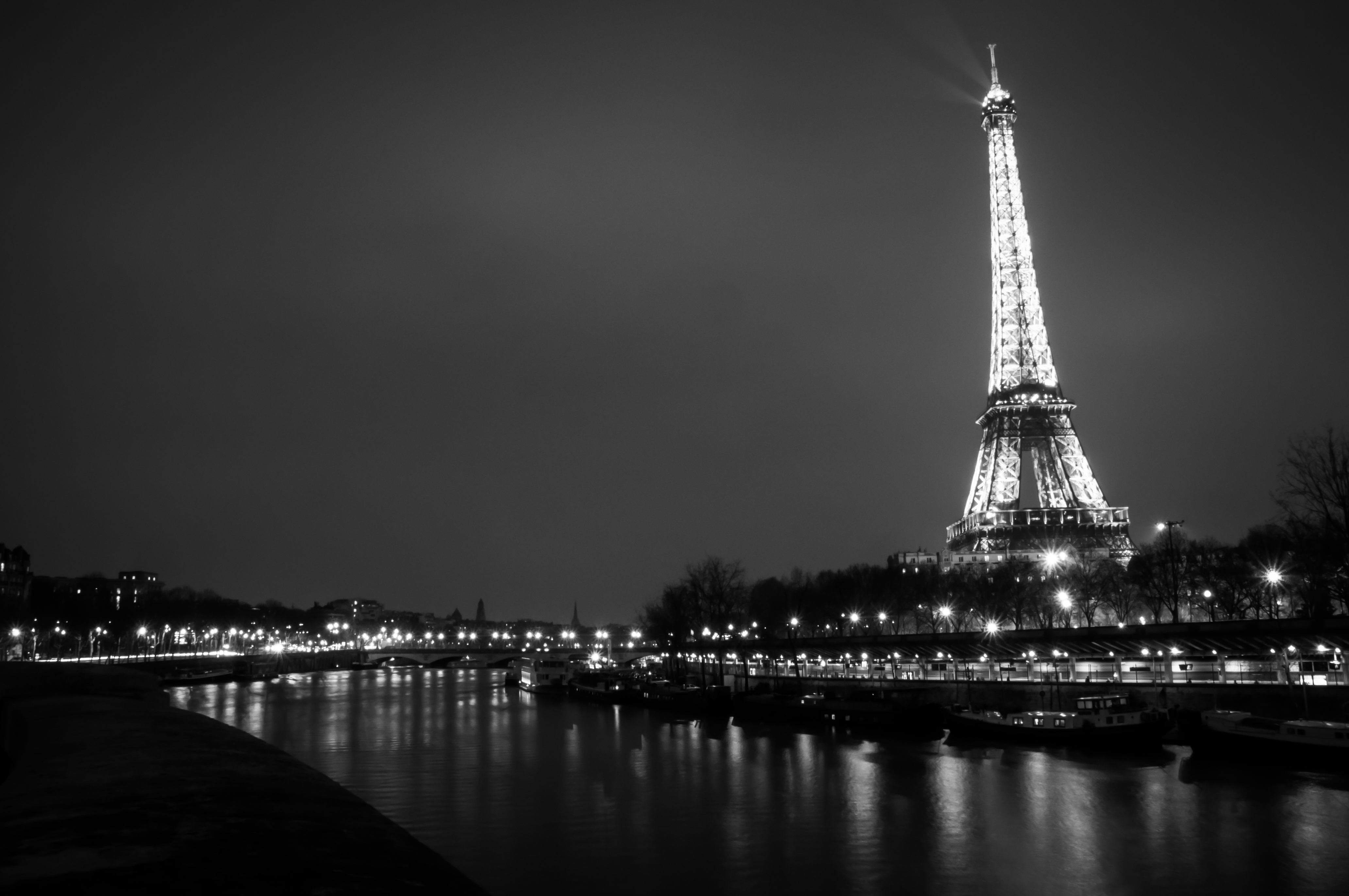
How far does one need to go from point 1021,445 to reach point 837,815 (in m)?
94.1

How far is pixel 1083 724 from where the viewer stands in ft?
141

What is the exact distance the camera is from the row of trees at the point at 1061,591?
48.7 metres

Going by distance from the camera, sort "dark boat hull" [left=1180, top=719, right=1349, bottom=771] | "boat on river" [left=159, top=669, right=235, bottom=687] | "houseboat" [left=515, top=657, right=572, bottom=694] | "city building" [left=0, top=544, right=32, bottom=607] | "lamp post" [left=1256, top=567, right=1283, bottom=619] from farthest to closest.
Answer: "city building" [left=0, top=544, right=32, bottom=607] → "boat on river" [left=159, top=669, right=235, bottom=687] → "houseboat" [left=515, top=657, right=572, bottom=694] → "lamp post" [left=1256, top=567, right=1283, bottom=619] → "dark boat hull" [left=1180, top=719, right=1349, bottom=771]

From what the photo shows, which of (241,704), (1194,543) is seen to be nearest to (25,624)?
(241,704)

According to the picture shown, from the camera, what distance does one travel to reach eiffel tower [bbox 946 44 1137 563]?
350 feet

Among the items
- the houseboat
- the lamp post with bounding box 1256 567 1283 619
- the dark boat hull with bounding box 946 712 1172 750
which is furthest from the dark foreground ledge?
the houseboat

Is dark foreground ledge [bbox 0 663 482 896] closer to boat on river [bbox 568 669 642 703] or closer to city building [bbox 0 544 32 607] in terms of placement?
boat on river [bbox 568 669 642 703]

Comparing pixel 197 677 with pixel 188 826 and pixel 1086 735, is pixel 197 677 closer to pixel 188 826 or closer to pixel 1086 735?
pixel 1086 735

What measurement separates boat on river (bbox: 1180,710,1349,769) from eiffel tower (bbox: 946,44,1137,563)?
63.3m

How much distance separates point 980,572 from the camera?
100688mm

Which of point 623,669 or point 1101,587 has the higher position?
point 1101,587

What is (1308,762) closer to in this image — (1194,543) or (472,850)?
(472,850)

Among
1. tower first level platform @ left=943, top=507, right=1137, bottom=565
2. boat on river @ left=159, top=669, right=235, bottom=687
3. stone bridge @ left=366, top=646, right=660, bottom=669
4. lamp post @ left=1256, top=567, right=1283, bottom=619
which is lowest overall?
stone bridge @ left=366, top=646, right=660, bottom=669

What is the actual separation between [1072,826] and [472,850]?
631 inches
